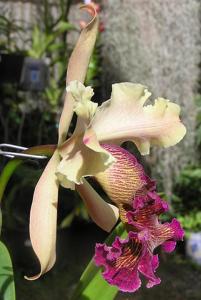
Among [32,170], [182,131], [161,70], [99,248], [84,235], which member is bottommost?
[84,235]

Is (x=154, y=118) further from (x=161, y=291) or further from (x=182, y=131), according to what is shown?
(x=161, y=291)

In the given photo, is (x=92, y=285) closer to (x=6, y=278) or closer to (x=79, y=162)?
(x=6, y=278)

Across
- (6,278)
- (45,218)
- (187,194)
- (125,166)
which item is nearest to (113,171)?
(125,166)

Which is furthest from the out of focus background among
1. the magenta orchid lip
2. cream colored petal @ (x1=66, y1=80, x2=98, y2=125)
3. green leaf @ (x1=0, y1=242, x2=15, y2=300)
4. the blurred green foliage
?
cream colored petal @ (x1=66, y1=80, x2=98, y2=125)

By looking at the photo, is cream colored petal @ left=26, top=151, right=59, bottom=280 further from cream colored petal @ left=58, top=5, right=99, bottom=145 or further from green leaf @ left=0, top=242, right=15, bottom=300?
green leaf @ left=0, top=242, right=15, bottom=300

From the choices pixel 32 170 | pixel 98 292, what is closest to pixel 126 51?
pixel 32 170

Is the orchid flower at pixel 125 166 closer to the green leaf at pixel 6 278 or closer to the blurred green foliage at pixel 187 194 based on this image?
the green leaf at pixel 6 278
